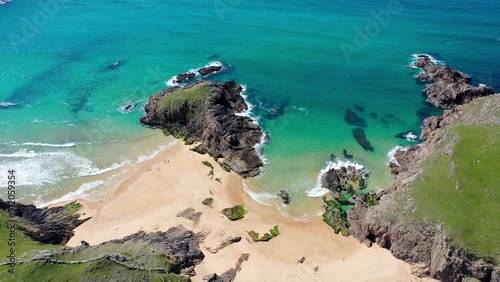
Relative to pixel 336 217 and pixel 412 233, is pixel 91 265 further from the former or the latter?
pixel 412 233

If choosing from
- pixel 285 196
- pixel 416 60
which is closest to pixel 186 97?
pixel 285 196

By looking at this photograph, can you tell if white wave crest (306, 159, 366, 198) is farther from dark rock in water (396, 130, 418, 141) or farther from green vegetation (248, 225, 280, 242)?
dark rock in water (396, 130, 418, 141)

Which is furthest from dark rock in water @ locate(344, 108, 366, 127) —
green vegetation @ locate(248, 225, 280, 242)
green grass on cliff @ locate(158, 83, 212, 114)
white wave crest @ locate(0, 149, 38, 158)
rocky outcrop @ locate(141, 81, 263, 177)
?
white wave crest @ locate(0, 149, 38, 158)

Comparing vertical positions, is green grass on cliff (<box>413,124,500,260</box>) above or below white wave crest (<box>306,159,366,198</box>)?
above

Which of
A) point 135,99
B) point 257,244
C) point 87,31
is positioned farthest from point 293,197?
point 87,31

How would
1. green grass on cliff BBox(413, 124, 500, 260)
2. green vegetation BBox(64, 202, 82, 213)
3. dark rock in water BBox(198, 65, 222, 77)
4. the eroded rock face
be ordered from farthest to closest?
dark rock in water BBox(198, 65, 222, 77), green vegetation BBox(64, 202, 82, 213), green grass on cliff BBox(413, 124, 500, 260), the eroded rock face

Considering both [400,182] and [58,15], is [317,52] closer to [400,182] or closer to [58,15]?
[400,182]
